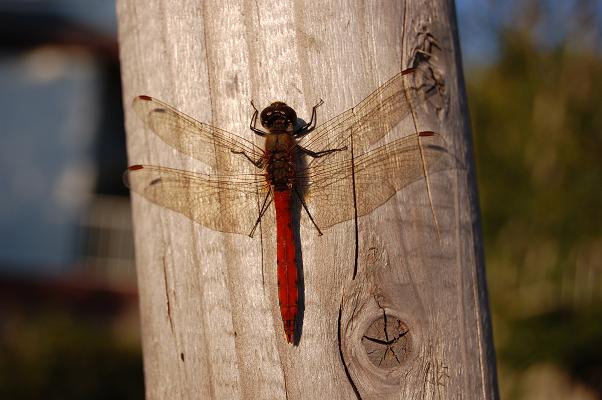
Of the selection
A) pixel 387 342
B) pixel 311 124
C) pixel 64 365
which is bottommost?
pixel 64 365

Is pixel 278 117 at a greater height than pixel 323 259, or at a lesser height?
greater

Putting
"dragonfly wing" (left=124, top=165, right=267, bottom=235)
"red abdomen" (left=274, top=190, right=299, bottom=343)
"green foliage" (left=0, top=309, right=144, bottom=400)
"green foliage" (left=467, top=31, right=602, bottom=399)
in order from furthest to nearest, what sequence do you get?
"green foliage" (left=0, top=309, right=144, bottom=400) → "green foliage" (left=467, top=31, right=602, bottom=399) → "dragonfly wing" (left=124, top=165, right=267, bottom=235) → "red abdomen" (left=274, top=190, right=299, bottom=343)

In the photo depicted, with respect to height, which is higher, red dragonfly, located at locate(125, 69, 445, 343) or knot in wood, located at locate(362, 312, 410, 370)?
red dragonfly, located at locate(125, 69, 445, 343)

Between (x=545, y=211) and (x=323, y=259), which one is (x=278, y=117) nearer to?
(x=323, y=259)

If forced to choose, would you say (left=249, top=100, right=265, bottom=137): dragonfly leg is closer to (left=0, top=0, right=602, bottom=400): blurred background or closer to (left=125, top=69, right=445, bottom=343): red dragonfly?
(left=125, top=69, right=445, bottom=343): red dragonfly

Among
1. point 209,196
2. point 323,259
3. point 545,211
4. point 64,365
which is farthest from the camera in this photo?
point 64,365

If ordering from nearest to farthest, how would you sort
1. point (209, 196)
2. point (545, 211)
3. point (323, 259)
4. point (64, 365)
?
1. point (323, 259)
2. point (209, 196)
3. point (545, 211)
4. point (64, 365)

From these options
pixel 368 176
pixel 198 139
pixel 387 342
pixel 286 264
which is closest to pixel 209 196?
pixel 198 139

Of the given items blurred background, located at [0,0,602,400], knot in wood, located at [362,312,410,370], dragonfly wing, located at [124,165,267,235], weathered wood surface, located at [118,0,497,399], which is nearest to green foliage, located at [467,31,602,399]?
blurred background, located at [0,0,602,400]
